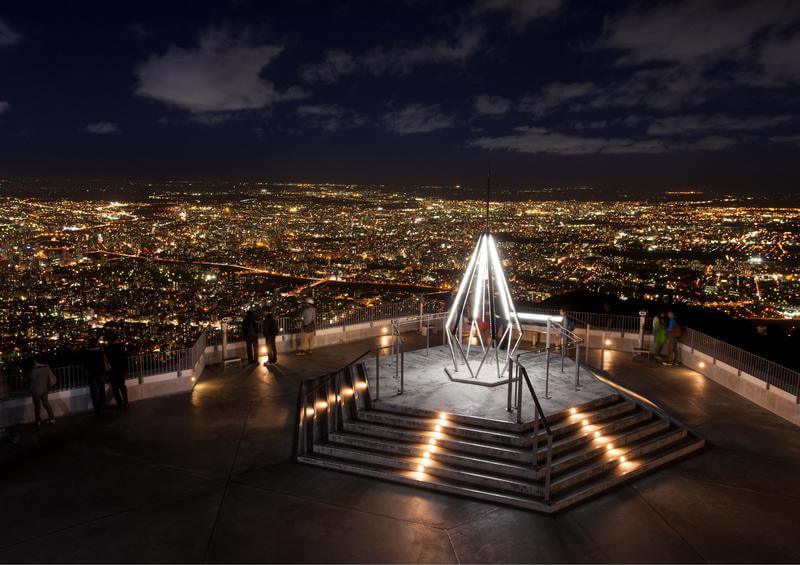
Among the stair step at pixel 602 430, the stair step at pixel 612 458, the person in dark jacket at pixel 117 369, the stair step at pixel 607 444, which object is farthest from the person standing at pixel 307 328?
the stair step at pixel 612 458

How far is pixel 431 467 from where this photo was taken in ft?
27.4

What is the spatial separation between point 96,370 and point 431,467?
6855 mm

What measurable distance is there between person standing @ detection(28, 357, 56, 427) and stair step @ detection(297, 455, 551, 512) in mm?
5129

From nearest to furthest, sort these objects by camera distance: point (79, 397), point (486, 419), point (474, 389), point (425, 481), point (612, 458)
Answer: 1. point (425, 481)
2. point (612, 458)
3. point (486, 419)
4. point (79, 397)
5. point (474, 389)

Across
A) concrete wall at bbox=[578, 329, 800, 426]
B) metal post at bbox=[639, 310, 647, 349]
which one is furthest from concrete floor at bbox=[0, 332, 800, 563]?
metal post at bbox=[639, 310, 647, 349]

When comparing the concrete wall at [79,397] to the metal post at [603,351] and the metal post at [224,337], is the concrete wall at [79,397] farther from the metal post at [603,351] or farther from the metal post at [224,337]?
the metal post at [603,351]

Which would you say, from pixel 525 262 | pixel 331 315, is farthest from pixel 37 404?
pixel 525 262

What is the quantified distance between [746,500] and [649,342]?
867 centimetres

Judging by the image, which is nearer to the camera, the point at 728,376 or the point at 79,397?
the point at 79,397

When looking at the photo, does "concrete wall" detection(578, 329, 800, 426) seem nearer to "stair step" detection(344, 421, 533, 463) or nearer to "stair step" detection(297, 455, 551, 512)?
"stair step" detection(344, 421, 533, 463)

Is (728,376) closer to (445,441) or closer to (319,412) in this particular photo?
(445,441)

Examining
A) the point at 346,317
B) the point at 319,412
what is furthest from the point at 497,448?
the point at 346,317

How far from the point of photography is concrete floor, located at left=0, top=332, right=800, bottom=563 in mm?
6414

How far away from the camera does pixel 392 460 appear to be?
859cm
